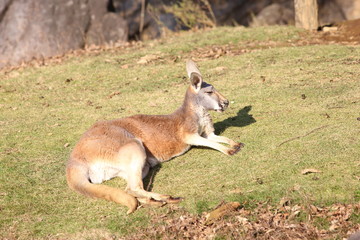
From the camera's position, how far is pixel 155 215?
566 centimetres

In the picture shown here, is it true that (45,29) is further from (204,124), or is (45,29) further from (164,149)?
(164,149)

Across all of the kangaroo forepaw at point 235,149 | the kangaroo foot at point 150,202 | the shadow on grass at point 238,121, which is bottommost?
the shadow on grass at point 238,121

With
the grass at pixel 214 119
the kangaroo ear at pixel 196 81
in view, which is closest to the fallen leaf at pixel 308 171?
the grass at pixel 214 119

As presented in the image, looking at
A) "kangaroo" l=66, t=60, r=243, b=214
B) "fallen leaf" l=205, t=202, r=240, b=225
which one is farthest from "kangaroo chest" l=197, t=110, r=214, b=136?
"fallen leaf" l=205, t=202, r=240, b=225

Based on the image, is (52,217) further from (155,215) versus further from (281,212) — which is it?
→ (281,212)

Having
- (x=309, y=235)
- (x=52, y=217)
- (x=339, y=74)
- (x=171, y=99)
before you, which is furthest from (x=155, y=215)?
(x=339, y=74)

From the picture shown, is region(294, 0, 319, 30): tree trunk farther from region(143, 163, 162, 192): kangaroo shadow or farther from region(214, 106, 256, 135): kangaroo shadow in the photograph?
region(143, 163, 162, 192): kangaroo shadow

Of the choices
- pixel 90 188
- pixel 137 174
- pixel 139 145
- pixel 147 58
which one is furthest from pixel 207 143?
pixel 147 58

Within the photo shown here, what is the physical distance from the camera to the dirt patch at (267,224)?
17.2ft

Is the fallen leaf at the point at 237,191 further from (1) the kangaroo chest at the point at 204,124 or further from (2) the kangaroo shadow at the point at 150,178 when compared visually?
(1) the kangaroo chest at the point at 204,124

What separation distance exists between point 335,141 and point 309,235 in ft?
6.21

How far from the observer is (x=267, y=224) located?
5.38 meters

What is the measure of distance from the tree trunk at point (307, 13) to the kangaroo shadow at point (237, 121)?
18.7 feet

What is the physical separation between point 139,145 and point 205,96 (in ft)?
4.28
